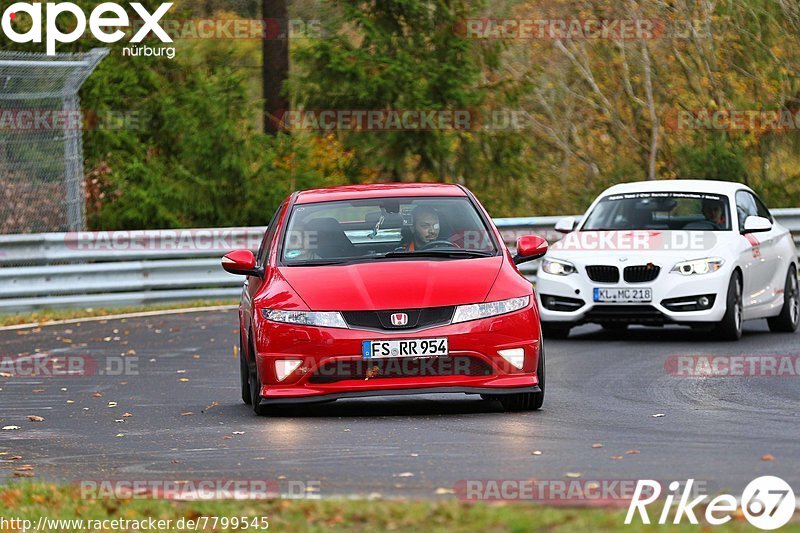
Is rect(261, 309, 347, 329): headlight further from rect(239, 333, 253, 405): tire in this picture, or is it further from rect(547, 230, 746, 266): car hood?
rect(547, 230, 746, 266): car hood

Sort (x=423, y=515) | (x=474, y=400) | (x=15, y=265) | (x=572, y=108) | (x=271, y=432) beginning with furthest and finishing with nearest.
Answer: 1. (x=572, y=108)
2. (x=15, y=265)
3. (x=474, y=400)
4. (x=271, y=432)
5. (x=423, y=515)

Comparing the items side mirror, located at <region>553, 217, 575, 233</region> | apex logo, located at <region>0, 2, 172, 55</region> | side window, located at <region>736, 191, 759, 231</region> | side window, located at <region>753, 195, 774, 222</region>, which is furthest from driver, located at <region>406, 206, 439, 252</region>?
apex logo, located at <region>0, 2, 172, 55</region>

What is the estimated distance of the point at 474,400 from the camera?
39.7 ft

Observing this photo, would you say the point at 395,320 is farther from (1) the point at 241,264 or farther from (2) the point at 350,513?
(2) the point at 350,513

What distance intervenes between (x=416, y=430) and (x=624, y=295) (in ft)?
21.4

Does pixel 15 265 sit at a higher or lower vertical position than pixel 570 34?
lower

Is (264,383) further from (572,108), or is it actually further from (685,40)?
(572,108)

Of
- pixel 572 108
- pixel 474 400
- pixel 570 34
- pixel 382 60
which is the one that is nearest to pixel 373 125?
pixel 382 60

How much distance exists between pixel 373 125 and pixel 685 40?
6938 millimetres

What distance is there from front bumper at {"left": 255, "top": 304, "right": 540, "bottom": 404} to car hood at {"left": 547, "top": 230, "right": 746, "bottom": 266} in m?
5.64

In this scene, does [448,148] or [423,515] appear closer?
[423,515]

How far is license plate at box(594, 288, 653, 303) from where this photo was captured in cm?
1633

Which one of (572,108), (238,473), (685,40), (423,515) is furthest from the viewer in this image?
(572,108)

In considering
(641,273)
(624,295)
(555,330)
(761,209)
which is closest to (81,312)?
(555,330)
